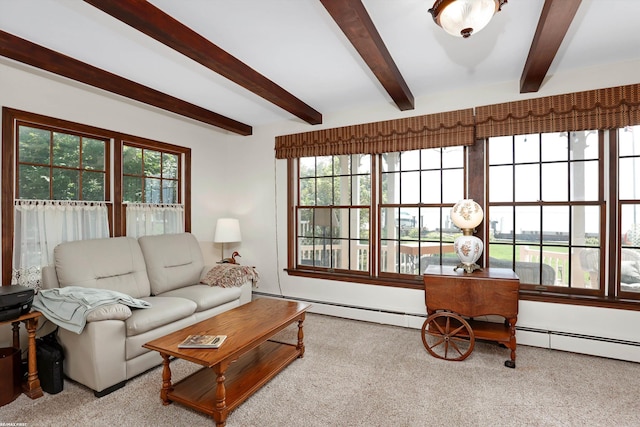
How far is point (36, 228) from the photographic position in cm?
280

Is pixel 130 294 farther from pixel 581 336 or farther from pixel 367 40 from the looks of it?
pixel 581 336

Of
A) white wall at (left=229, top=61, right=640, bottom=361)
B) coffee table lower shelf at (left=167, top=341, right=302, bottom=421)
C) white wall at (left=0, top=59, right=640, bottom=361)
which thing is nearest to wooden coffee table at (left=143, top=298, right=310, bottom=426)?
coffee table lower shelf at (left=167, top=341, right=302, bottom=421)

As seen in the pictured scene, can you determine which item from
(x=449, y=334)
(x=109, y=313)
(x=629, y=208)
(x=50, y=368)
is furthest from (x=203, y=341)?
(x=629, y=208)

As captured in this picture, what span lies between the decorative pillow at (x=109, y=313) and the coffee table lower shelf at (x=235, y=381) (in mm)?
632

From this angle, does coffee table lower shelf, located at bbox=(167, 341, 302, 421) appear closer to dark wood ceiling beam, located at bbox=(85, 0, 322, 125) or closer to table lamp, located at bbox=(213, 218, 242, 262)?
table lamp, located at bbox=(213, 218, 242, 262)

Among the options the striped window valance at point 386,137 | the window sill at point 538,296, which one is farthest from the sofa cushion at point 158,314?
the striped window valance at point 386,137

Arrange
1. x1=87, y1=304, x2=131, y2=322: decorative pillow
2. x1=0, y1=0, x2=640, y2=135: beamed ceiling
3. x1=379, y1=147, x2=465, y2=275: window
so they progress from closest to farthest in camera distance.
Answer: x1=0, y1=0, x2=640, y2=135: beamed ceiling < x1=87, y1=304, x2=131, y2=322: decorative pillow < x1=379, y1=147, x2=465, y2=275: window

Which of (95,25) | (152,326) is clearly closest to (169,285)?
(152,326)

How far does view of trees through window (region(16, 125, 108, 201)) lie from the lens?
2797 mm

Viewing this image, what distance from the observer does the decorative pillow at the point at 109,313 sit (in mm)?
2178

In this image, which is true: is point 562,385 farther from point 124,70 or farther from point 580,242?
point 124,70

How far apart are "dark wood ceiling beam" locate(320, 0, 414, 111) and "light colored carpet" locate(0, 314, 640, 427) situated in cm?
236

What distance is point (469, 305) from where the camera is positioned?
2695mm

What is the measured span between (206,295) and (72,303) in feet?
3.61
